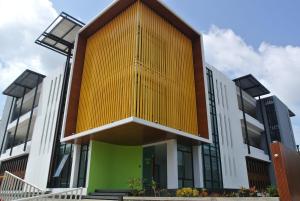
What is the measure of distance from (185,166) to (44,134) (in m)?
13.7

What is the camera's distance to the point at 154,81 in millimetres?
16078

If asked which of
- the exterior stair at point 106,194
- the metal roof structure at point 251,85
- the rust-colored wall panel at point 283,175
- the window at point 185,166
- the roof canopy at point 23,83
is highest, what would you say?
the metal roof structure at point 251,85

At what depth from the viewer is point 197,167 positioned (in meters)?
18.6

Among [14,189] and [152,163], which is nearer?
[14,189]

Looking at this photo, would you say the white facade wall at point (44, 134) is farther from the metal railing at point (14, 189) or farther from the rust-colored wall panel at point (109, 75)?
the metal railing at point (14, 189)

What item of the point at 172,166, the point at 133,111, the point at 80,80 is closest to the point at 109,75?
the point at 80,80

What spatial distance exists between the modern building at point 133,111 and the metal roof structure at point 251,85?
272 inches

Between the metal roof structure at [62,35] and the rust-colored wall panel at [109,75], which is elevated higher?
the metal roof structure at [62,35]

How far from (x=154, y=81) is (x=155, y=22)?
4.58 meters

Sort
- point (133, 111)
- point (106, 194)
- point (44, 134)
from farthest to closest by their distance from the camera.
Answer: point (44, 134) → point (106, 194) → point (133, 111)

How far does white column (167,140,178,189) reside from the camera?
16.6 meters

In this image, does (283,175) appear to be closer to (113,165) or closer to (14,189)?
(14,189)

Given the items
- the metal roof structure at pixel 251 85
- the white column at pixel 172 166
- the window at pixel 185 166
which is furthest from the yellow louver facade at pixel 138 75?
the metal roof structure at pixel 251 85

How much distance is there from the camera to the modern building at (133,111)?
51.8ft
